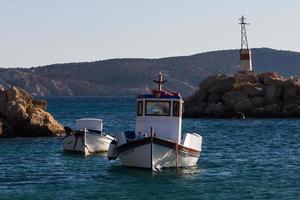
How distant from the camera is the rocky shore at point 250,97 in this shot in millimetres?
98750

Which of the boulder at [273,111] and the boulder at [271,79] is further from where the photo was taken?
the boulder at [271,79]

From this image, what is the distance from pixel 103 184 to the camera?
113ft

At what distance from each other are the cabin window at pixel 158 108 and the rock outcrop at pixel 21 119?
959 inches

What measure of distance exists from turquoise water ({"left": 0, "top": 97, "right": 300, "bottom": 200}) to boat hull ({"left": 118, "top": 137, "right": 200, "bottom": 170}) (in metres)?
0.47

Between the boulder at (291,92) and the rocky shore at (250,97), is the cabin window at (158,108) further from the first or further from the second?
the boulder at (291,92)

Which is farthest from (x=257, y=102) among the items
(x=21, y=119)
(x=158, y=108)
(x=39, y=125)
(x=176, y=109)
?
(x=158, y=108)

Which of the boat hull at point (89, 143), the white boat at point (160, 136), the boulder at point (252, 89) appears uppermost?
the boulder at point (252, 89)

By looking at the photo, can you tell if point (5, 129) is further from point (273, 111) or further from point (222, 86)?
point (222, 86)

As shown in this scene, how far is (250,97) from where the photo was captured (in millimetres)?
99812

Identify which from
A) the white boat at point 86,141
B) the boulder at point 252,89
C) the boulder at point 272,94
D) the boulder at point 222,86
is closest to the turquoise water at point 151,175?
the white boat at point 86,141

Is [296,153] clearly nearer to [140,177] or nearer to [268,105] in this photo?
[140,177]

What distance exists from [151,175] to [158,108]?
4335 millimetres

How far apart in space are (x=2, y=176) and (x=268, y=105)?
66.5m

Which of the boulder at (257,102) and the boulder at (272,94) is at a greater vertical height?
the boulder at (272,94)
